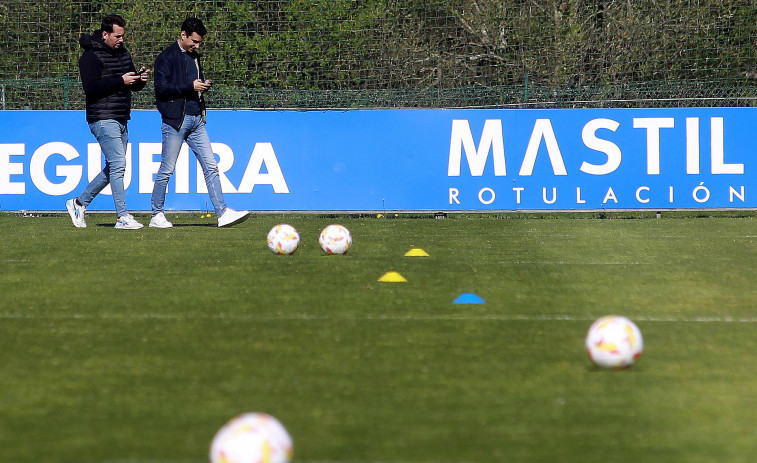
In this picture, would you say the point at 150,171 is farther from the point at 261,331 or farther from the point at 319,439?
the point at 319,439

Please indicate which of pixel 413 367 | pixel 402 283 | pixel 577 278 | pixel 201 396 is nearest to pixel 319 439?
pixel 201 396

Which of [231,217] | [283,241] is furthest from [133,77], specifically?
[283,241]

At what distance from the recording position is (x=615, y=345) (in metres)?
4.39

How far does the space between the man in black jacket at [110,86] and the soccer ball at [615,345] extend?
292 inches

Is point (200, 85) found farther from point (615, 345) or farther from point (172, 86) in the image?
point (615, 345)

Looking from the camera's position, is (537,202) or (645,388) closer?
(645,388)

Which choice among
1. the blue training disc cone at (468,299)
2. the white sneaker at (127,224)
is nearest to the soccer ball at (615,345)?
the blue training disc cone at (468,299)

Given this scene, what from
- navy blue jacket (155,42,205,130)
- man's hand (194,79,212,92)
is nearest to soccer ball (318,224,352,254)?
man's hand (194,79,212,92)

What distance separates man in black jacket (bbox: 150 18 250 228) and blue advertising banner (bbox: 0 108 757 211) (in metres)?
2.49

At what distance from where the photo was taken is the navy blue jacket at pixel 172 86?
37.3 ft

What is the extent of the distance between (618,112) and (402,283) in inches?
297

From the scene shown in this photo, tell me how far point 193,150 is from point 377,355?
7.21 metres

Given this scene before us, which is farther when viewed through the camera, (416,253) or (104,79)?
(104,79)

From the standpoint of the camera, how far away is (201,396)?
3941 mm
